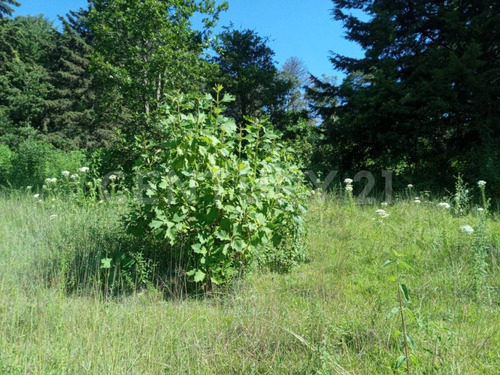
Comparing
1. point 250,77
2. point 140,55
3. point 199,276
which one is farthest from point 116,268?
point 250,77

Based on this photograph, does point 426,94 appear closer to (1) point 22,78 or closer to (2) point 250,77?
(2) point 250,77

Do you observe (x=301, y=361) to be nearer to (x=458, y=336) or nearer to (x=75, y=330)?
(x=458, y=336)

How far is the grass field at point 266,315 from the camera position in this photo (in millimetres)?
1966

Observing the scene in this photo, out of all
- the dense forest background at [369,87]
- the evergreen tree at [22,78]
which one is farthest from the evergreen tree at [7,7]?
the dense forest background at [369,87]

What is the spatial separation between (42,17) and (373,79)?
3819cm

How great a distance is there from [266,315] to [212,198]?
100cm

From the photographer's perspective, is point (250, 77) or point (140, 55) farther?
point (250, 77)

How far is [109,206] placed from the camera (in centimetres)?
511

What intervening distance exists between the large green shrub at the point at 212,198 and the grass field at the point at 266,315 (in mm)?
356

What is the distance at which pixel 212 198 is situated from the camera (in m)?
2.92

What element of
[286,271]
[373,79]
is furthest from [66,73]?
[286,271]

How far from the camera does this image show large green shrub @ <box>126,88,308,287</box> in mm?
2949

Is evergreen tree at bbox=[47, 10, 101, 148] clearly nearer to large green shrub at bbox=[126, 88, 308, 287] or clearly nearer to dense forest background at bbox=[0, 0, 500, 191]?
dense forest background at bbox=[0, 0, 500, 191]

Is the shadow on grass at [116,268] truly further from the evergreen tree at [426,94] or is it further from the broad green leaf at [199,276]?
the evergreen tree at [426,94]
